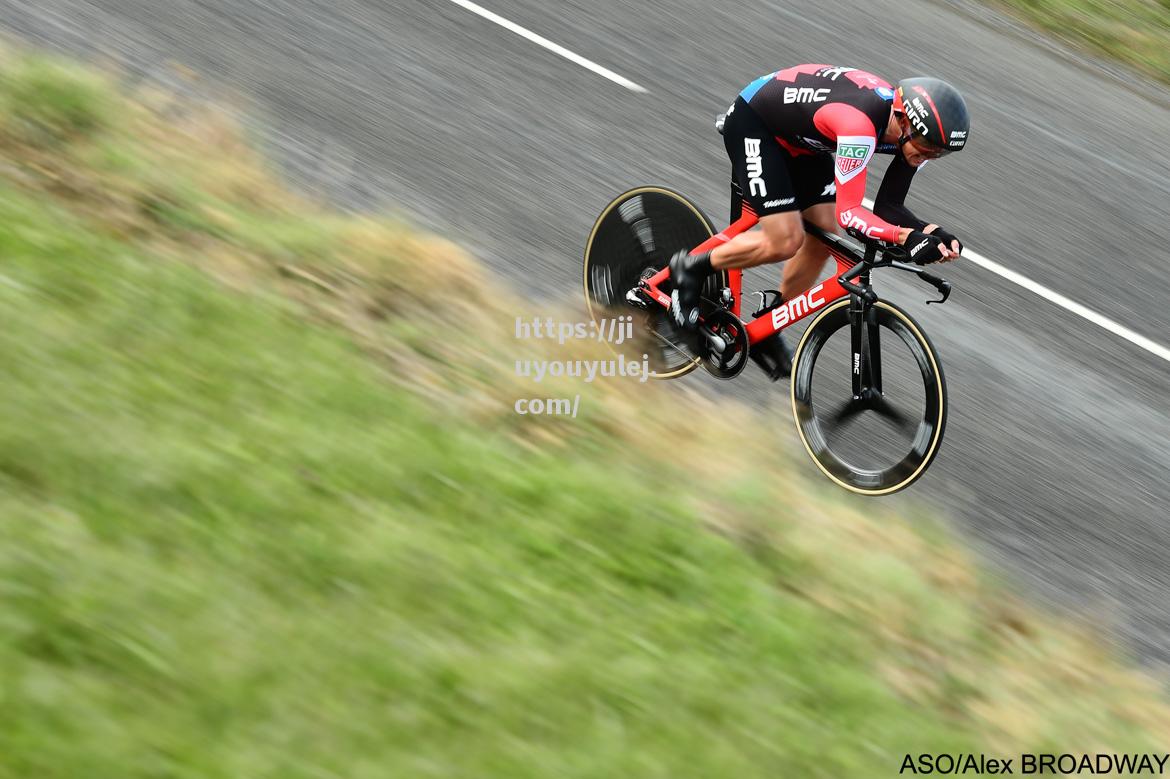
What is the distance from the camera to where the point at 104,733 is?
303cm

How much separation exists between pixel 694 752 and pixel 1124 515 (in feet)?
→ 11.7

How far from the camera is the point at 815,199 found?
6.09 m

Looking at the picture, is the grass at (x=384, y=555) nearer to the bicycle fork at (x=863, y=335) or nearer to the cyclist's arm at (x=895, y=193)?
the bicycle fork at (x=863, y=335)

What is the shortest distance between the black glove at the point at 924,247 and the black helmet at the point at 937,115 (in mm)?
403

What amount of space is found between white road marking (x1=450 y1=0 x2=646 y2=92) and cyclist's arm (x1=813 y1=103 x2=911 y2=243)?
3511 mm

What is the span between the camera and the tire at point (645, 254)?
258 inches

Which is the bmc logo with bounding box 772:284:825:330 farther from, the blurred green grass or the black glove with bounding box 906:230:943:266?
the blurred green grass

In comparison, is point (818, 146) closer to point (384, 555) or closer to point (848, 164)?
point (848, 164)

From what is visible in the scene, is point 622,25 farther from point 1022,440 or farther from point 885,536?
point 885,536

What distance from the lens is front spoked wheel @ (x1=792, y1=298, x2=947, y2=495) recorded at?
5664mm

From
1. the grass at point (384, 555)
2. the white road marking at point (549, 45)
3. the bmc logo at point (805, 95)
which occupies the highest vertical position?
the bmc logo at point (805, 95)

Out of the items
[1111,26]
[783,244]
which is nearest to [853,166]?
[783,244]

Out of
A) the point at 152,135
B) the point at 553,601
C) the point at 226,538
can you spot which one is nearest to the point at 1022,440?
the point at 553,601

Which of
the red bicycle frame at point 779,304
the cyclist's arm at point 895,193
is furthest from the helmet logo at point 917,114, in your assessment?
the red bicycle frame at point 779,304
